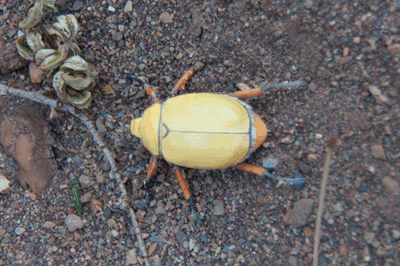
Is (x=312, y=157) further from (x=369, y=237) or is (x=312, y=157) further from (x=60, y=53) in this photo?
(x=60, y=53)

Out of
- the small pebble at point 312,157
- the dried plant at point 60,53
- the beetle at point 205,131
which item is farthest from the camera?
the dried plant at point 60,53

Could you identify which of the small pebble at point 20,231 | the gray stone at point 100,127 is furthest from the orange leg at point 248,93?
the small pebble at point 20,231

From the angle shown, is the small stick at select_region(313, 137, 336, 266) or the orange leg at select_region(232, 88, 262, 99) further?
the orange leg at select_region(232, 88, 262, 99)

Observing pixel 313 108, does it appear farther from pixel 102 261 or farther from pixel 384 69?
pixel 102 261

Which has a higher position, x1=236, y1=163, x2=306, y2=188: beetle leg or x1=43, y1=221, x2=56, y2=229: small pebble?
x1=236, y1=163, x2=306, y2=188: beetle leg

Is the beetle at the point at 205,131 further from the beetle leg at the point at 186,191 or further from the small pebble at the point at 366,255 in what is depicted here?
the small pebble at the point at 366,255

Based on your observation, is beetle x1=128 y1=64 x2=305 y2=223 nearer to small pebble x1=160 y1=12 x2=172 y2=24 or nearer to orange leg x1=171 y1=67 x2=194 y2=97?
orange leg x1=171 y1=67 x2=194 y2=97

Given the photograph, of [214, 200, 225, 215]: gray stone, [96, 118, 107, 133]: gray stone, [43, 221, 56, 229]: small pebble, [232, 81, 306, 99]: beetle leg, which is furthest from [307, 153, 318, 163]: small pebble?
[43, 221, 56, 229]: small pebble
